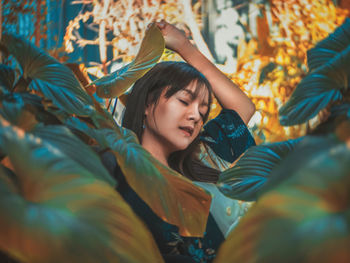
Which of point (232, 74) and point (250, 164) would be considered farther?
point (232, 74)

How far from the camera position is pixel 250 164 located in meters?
0.42

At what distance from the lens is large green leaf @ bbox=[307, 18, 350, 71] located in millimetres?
421

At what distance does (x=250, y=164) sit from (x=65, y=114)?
0.74ft

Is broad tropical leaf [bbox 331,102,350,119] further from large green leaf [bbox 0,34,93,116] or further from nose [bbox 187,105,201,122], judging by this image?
nose [bbox 187,105,201,122]

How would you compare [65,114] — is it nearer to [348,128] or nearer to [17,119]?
[17,119]

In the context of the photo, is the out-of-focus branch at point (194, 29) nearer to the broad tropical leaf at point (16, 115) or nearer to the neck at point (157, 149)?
the neck at point (157, 149)

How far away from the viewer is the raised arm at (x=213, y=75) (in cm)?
90

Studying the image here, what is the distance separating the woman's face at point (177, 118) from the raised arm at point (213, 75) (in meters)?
0.05

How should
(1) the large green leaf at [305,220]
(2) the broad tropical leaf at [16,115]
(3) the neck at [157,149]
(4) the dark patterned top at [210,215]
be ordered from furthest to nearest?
1. (3) the neck at [157,149]
2. (4) the dark patterned top at [210,215]
3. (2) the broad tropical leaf at [16,115]
4. (1) the large green leaf at [305,220]

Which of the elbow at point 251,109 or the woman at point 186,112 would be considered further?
the elbow at point 251,109

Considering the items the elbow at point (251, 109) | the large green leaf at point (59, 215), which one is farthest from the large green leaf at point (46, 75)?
the elbow at point (251, 109)

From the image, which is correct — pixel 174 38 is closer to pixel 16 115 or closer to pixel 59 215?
pixel 16 115

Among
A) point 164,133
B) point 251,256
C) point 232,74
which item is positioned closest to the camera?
point 251,256

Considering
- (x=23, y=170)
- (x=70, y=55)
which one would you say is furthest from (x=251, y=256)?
(x=70, y=55)
